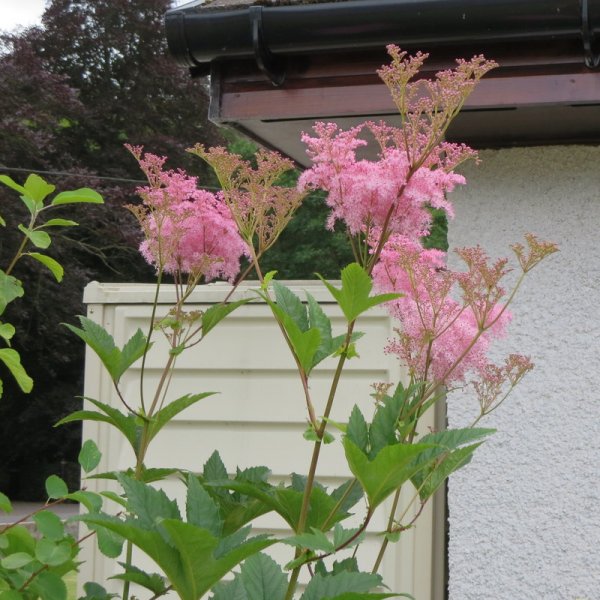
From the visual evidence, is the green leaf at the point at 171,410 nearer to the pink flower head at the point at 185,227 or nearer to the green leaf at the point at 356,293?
the pink flower head at the point at 185,227

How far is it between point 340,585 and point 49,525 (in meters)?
0.47

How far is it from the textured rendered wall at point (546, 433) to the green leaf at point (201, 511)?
1.47 metres

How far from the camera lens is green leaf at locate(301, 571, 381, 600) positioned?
4.76 ft

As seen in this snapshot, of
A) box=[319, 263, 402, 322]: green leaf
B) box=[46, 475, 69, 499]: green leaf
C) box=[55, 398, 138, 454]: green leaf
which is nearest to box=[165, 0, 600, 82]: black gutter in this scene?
box=[55, 398, 138, 454]: green leaf

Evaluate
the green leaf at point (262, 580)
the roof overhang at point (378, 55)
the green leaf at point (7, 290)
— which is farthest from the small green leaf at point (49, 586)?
the roof overhang at point (378, 55)

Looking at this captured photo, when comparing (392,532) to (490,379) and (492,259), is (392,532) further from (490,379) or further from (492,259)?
(492,259)

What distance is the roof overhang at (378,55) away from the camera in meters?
2.43

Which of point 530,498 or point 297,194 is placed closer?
point 297,194

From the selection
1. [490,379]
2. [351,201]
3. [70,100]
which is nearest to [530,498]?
[490,379]

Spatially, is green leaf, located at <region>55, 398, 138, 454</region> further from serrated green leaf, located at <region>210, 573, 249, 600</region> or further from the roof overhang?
the roof overhang

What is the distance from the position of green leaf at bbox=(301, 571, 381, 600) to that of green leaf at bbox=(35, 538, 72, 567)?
0.37 meters

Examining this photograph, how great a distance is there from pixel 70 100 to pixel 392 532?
52.2 feet

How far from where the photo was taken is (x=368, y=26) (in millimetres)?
2506

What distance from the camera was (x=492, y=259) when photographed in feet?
9.53
